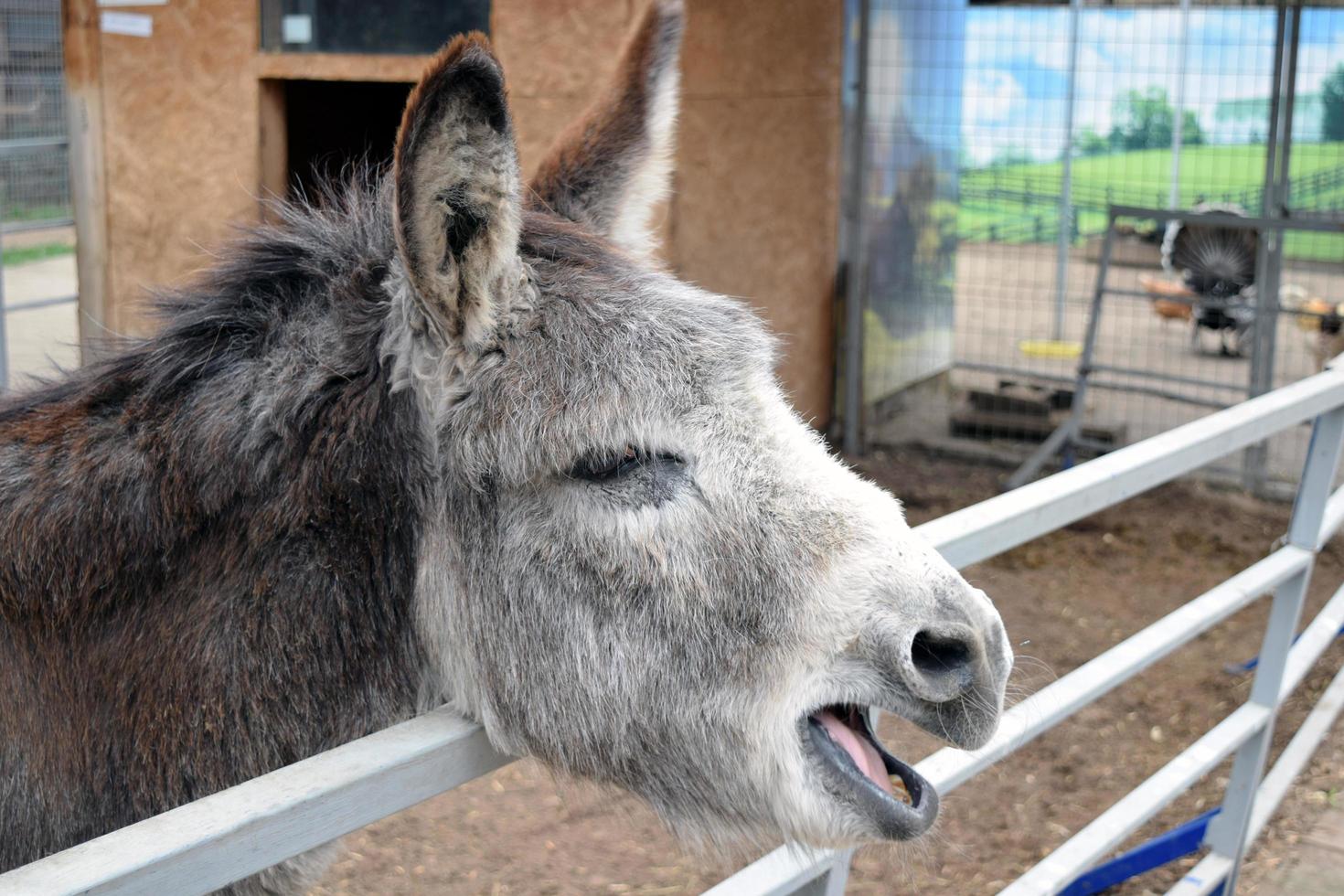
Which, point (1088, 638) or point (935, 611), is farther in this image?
point (1088, 638)

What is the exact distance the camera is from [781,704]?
157cm

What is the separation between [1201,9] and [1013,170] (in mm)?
1499

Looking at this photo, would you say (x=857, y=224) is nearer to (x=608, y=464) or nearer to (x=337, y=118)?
(x=337, y=118)

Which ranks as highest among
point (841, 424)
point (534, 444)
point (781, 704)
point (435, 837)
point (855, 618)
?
point (534, 444)

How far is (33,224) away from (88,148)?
625 millimetres

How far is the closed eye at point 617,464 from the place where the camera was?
64.6 inches

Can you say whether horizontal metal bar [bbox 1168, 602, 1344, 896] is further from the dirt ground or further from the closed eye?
the closed eye

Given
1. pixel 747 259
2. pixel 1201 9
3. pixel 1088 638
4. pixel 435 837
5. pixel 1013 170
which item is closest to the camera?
pixel 435 837

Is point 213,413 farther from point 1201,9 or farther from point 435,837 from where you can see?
point 1201,9

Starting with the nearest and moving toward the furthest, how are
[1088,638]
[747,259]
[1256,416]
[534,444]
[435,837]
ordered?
[534,444]
[1256,416]
[435,837]
[1088,638]
[747,259]

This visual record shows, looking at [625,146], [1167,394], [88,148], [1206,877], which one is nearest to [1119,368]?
[1167,394]

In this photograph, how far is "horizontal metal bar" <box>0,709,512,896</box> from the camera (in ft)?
3.57

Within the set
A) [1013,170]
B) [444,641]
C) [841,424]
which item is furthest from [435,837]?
[1013,170]

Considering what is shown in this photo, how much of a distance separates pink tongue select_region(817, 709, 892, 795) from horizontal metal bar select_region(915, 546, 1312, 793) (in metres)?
0.12
